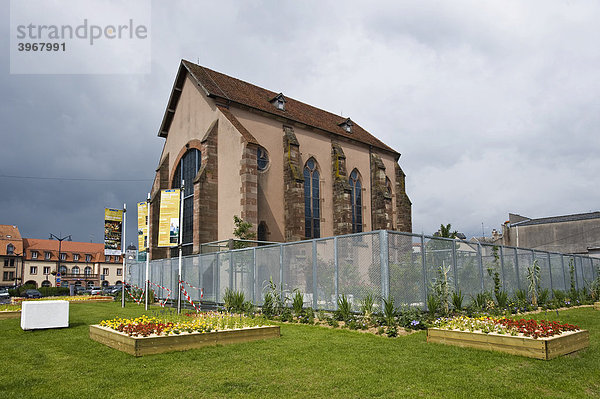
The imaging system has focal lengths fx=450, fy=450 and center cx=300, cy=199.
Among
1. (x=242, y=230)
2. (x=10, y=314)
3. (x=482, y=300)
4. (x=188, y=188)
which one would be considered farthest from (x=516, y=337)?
(x=188, y=188)

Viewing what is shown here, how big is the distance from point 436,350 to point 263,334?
151 inches

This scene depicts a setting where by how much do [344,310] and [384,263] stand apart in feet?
6.32

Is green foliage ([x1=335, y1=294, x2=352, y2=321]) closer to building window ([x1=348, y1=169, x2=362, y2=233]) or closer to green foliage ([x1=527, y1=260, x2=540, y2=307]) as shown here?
green foliage ([x1=527, y1=260, x2=540, y2=307])

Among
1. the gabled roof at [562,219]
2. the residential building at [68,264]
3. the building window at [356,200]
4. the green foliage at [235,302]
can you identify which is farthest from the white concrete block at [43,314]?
the residential building at [68,264]

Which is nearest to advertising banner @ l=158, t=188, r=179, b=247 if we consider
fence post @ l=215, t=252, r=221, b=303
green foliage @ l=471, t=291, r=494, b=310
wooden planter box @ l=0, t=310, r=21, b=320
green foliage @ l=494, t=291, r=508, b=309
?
fence post @ l=215, t=252, r=221, b=303

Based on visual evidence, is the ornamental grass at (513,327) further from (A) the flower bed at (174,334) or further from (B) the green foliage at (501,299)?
(B) the green foliage at (501,299)

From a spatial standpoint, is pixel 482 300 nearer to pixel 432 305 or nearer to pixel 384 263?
pixel 432 305

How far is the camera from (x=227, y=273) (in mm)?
18688

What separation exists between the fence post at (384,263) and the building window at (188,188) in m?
21.1

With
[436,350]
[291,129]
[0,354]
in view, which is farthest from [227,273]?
[291,129]

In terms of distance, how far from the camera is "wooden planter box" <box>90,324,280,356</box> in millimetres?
8367

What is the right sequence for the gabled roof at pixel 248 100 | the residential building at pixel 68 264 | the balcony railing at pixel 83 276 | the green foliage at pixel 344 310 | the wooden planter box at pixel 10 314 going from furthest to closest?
the balcony railing at pixel 83 276 < the residential building at pixel 68 264 < the gabled roof at pixel 248 100 < the wooden planter box at pixel 10 314 < the green foliage at pixel 344 310

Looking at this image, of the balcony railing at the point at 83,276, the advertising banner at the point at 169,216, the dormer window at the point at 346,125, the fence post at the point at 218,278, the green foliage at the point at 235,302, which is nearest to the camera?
the green foliage at the point at 235,302

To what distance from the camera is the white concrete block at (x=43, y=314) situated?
1231 centimetres
